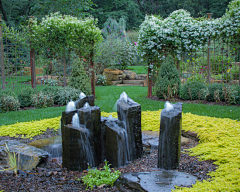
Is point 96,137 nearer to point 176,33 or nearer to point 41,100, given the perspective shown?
point 41,100

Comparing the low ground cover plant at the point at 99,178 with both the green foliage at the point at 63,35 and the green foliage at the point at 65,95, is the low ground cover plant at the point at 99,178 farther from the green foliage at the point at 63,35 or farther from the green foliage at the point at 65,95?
the green foliage at the point at 63,35

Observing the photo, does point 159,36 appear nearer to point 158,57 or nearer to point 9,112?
point 158,57

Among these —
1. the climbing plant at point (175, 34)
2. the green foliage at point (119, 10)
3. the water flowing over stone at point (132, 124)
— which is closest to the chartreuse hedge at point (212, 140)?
the water flowing over stone at point (132, 124)

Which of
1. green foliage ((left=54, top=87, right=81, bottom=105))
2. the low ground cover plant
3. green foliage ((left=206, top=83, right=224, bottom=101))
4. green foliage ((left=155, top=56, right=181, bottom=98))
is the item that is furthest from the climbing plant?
the low ground cover plant

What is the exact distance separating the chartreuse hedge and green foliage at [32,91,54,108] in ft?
7.88

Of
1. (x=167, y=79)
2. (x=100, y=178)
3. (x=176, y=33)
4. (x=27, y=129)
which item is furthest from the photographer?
(x=176, y=33)

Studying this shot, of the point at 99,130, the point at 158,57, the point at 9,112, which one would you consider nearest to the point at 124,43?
the point at 158,57

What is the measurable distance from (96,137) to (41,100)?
4696mm

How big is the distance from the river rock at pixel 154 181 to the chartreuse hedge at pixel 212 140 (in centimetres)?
15

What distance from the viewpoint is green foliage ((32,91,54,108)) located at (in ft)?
24.1

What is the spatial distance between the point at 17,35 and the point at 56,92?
2.49 metres

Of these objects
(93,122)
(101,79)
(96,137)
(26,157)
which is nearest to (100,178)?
(96,137)

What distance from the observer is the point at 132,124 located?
3.32 metres

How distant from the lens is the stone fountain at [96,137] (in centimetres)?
309
